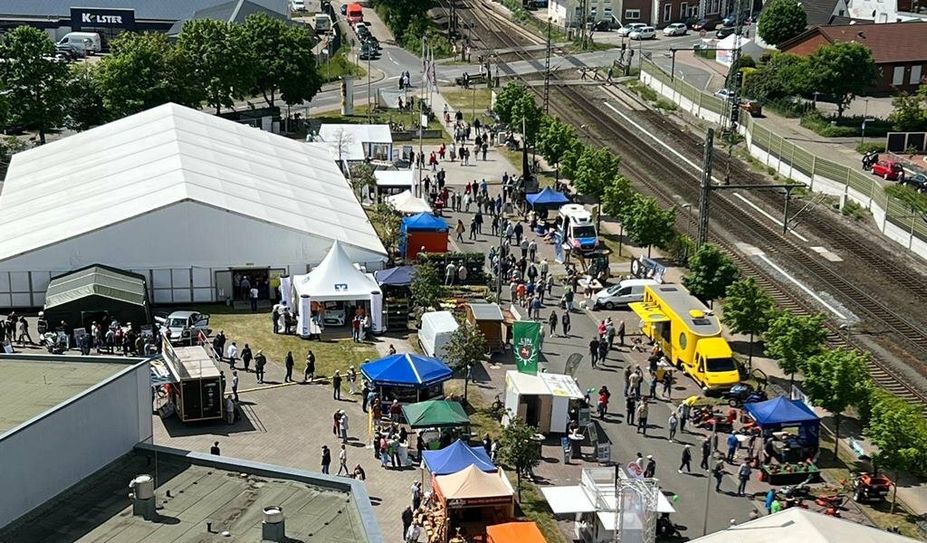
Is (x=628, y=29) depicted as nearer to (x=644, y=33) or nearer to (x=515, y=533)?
(x=644, y=33)

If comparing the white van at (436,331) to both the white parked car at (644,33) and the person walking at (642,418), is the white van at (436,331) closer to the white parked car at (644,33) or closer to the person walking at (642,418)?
the person walking at (642,418)

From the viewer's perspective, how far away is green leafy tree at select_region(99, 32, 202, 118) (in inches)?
2977

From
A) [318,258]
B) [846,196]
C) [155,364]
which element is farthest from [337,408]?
[846,196]

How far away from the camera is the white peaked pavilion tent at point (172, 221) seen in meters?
48.5

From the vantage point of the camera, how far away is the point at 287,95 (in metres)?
83.1

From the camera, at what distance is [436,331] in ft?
146

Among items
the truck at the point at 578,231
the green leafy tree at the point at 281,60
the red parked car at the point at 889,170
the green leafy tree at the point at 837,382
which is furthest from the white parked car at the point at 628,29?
the green leafy tree at the point at 837,382

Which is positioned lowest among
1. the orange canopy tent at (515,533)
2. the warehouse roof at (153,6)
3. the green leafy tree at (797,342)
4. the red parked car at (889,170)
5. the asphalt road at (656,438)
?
the asphalt road at (656,438)

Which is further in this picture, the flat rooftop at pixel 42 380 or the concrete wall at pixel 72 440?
the flat rooftop at pixel 42 380

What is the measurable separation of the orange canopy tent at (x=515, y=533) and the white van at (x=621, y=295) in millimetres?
19991

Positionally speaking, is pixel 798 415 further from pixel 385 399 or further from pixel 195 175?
pixel 195 175

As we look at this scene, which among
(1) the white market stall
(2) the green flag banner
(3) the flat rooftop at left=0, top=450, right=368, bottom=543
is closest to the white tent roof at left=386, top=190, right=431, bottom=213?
(2) the green flag banner

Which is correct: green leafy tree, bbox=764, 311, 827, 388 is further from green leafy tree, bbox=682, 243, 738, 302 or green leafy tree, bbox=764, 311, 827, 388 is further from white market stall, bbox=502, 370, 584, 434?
green leafy tree, bbox=682, 243, 738, 302

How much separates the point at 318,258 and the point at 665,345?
13.9m
